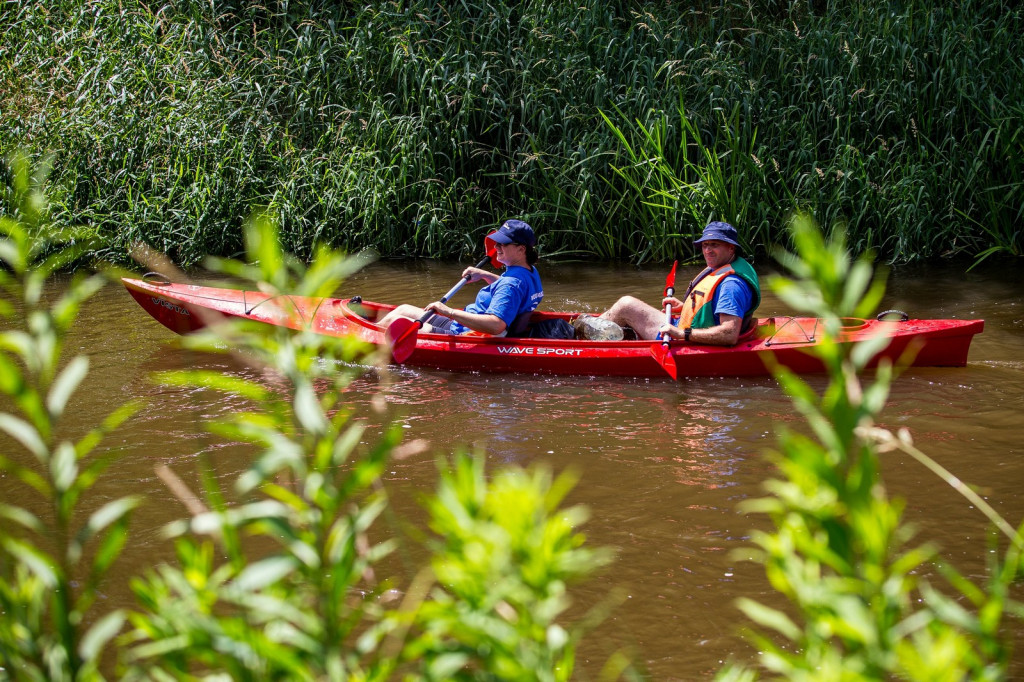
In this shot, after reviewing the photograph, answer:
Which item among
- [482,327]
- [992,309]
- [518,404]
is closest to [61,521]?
[518,404]

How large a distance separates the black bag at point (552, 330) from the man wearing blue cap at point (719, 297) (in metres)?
0.60

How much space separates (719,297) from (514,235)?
4.20ft

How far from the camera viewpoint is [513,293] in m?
6.25

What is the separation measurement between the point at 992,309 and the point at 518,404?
3.79 meters

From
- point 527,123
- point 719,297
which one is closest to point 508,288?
point 719,297

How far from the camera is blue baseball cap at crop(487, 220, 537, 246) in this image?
20.2 feet

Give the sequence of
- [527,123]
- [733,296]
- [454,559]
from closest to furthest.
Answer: [454,559] → [733,296] → [527,123]

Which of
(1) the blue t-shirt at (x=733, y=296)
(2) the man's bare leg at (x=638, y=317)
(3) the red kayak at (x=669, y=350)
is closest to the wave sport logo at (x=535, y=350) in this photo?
(3) the red kayak at (x=669, y=350)

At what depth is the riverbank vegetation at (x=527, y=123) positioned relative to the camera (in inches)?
348

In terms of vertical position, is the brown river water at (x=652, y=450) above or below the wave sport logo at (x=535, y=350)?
below

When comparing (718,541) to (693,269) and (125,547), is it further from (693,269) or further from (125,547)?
(693,269)

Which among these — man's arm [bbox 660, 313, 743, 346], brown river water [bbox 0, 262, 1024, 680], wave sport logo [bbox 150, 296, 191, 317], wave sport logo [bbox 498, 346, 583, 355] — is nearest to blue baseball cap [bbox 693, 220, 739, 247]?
man's arm [bbox 660, 313, 743, 346]

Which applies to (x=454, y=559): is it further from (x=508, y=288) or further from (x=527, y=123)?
(x=527, y=123)

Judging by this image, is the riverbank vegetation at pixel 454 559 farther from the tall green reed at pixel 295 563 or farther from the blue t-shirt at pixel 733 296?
the blue t-shirt at pixel 733 296
